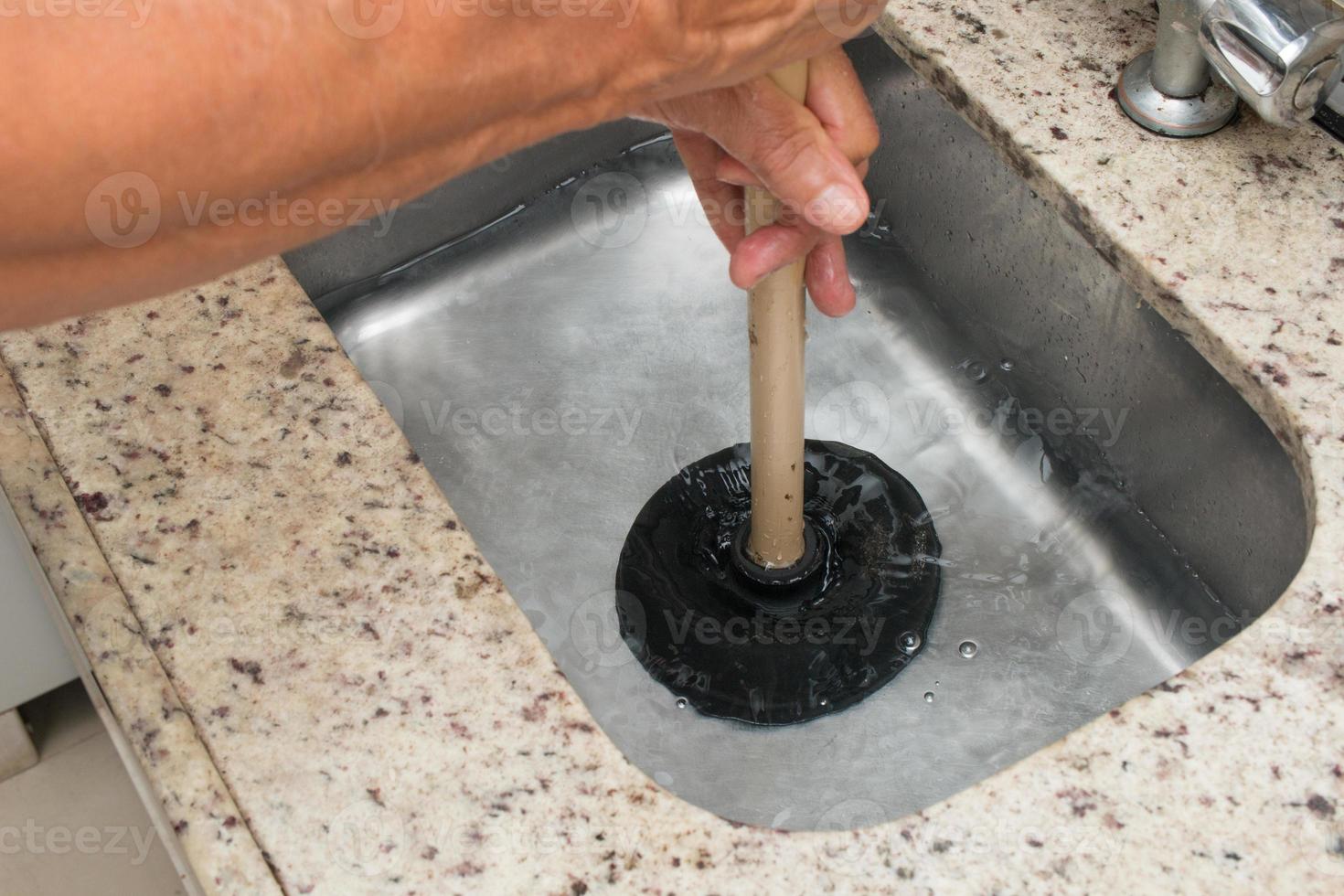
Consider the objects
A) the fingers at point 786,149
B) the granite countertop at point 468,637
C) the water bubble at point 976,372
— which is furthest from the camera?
the water bubble at point 976,372

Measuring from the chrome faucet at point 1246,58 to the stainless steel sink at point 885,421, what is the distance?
12 cm

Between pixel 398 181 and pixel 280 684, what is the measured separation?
28 centimetres

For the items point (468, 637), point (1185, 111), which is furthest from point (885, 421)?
point (468, 637)

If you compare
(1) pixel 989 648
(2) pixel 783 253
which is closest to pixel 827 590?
(1) pixel 989 648

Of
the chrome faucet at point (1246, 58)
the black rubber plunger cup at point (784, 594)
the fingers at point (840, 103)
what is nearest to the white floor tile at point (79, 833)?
the black rubber plunger cup at point (784, 594)

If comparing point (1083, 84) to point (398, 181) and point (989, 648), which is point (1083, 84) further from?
point (398, 181)

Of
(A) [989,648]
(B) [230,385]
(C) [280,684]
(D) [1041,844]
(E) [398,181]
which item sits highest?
(E) [398,181]

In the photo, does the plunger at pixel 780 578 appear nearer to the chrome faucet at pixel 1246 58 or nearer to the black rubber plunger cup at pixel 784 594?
the black rubber plunger cup at pixel 784 594

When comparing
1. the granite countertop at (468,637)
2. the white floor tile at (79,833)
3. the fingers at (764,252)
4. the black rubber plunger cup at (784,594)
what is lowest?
the white floor tile at (79,833)

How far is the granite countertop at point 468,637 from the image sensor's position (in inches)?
21.1

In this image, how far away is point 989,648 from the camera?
0.86 metres

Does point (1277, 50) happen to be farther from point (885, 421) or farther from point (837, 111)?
point (885, 421)

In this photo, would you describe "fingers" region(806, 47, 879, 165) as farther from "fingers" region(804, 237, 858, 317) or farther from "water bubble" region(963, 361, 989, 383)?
"water bubble" region(963, 361, 989, 383)

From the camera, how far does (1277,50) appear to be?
26.8 inches
